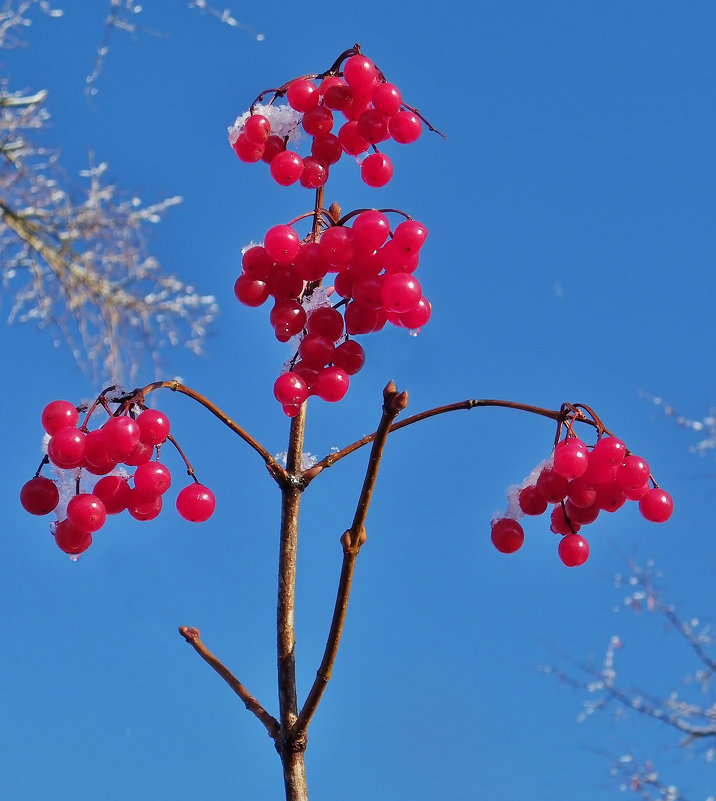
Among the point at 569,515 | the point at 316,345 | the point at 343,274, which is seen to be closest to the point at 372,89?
the point at 343,274

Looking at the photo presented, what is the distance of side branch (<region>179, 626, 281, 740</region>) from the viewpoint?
1.01m

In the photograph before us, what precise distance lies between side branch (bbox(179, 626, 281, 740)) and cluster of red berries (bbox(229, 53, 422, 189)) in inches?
27.4

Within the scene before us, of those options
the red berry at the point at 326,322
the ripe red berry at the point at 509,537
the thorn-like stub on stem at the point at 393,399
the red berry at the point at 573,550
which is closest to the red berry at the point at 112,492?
the red berry at the point at 326,322

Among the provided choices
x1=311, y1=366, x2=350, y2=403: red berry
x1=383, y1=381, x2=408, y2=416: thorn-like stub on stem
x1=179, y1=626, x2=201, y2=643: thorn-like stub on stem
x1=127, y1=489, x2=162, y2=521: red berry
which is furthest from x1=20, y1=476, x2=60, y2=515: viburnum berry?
x1=383, y1=381, x2=408, y2=416: thorn-like stub on stem

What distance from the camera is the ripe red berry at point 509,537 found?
1218 millimetres

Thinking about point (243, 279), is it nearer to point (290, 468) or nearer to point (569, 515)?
point (290, 468)

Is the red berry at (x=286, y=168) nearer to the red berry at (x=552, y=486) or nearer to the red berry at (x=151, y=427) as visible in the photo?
the red berry at (x=151, y=427)

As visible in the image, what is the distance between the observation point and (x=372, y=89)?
1206 mm

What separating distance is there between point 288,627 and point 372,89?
0.81m

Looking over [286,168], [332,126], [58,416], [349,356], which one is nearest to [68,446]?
[58,416]

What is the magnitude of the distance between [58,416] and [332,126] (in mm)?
603

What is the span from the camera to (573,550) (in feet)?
3.98

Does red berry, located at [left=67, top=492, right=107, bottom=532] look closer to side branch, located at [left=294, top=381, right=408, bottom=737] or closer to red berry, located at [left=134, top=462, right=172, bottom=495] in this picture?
red berry, located at [left=134, top=462, right=172, bottom=495]

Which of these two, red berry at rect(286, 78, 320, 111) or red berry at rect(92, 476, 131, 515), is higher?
red berry at rect(286, 78, 320, 111)
